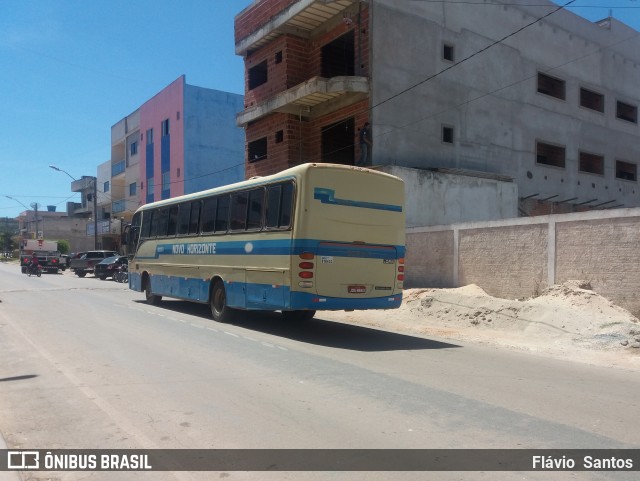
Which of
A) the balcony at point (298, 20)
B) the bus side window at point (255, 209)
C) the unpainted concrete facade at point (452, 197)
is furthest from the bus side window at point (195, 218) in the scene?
the balcony at point (298, 20)

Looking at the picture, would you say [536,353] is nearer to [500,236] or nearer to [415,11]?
[500,236]

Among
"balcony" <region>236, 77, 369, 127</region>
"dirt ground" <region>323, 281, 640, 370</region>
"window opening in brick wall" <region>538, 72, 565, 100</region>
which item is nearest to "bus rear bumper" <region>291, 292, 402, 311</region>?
"dirt ground" <region>323, 281, 640, 370</region>

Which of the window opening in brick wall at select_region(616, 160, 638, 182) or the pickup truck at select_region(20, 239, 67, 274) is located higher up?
the window opening in brick wall at select_region(616, 160, 638, 182)

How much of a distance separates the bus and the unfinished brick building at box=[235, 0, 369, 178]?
35.1ft

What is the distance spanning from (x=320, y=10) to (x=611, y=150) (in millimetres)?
19843

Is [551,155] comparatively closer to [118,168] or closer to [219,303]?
[219,303]

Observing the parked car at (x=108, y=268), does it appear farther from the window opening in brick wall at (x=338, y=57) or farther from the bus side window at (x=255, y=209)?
the bus side window at (x=255, y=209)

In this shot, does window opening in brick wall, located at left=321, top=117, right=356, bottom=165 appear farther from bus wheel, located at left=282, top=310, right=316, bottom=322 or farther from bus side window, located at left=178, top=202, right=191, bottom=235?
bus wheel, located at left=282, top=310, right=316, bottom=322

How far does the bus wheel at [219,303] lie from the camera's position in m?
13.6

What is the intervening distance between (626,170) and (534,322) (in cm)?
2614

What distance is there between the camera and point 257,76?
1127 inches

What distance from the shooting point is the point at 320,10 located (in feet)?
76.2

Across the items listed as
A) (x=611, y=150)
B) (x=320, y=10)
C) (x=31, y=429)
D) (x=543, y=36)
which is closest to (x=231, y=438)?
(x=31, y=429)

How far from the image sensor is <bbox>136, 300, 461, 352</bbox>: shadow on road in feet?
35.8
